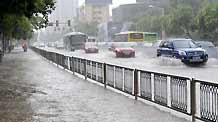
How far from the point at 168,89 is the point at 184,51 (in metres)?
20.9

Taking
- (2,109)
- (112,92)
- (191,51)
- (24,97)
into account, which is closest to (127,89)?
(112,92)

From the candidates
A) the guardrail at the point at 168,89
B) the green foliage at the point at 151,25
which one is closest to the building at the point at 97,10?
the green foliage at the point at 151,25

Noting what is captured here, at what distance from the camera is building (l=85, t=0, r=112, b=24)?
17162 cm

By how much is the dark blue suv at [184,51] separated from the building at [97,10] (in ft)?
443

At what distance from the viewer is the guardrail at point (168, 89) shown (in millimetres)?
9891

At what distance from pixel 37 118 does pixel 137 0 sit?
6323 inches

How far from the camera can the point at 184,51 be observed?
107 feet

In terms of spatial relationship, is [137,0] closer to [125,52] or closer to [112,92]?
[125,52]

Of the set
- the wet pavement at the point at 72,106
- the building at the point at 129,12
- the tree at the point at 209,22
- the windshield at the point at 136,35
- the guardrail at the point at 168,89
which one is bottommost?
the wet pavement at the point at 72,106

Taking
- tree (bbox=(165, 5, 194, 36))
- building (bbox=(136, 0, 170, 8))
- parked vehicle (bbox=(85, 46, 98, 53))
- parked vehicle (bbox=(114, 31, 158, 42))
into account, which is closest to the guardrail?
parked vehicle (bbox=(85, 46, 98, 53))

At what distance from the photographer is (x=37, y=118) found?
1139cm

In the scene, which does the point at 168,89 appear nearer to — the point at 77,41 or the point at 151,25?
the point at 77,41

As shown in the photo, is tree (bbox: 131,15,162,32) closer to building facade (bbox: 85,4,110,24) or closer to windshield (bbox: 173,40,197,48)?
windshield (bbox: 173,40,197,48)

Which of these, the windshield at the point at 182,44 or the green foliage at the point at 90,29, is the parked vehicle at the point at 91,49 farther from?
the green foliage at the point at 90,29
